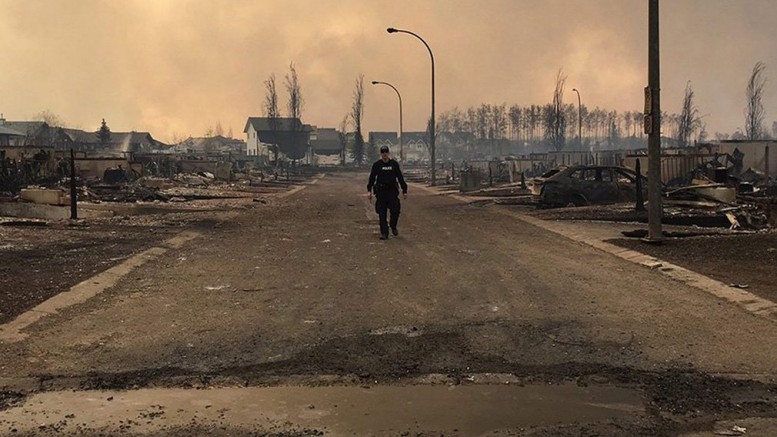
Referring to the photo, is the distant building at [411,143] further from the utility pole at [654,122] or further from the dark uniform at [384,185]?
the utility pole at [654,122]

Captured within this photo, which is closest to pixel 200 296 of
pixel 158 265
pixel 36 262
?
pixel 158 265

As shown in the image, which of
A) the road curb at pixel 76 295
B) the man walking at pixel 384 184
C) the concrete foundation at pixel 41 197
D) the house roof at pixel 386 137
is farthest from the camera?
the house roof at pixel 386 137

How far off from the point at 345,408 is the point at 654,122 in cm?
925

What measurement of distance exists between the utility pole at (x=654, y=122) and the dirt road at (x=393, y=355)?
2.82 metres

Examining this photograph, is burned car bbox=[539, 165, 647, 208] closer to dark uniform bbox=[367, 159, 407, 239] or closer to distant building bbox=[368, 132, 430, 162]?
dark uniform bbox=[367, 159, 407, 239]

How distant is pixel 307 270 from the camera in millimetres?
9055

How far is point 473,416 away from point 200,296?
170 inches

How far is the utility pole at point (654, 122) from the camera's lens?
11289mm

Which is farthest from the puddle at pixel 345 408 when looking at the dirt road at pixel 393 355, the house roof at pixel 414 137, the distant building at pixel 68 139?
the house roof at pixel 414 137

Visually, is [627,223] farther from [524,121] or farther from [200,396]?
[524,121]

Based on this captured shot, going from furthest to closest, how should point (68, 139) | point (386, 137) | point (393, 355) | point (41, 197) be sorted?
1. point (386, 137)
2. point (68, 139)
3. point (41, 197)
4. point (393, 355)

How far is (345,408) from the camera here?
13.3ft

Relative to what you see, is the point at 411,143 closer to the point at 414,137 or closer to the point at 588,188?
the point at 414,137

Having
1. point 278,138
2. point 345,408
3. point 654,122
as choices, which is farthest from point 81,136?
point 345,408
